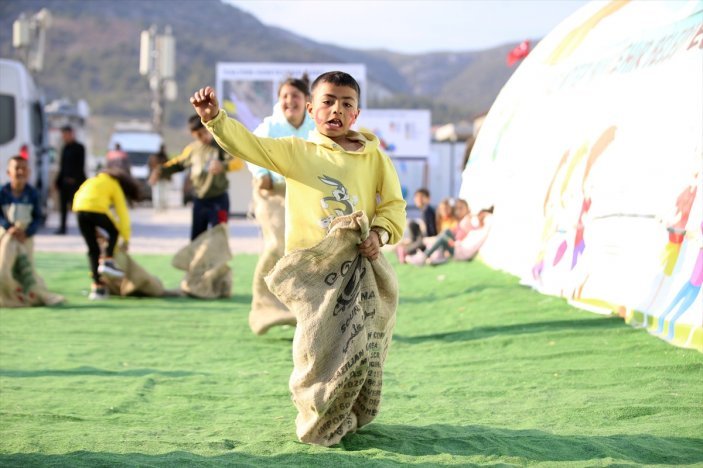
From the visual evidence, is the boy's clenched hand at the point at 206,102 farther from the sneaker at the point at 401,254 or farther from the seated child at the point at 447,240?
the sneaker at the point at 401,254

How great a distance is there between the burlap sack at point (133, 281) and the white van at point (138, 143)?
79.4 feet

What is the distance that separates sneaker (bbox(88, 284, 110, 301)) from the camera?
1076cm

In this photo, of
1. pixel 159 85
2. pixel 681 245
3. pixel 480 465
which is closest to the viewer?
pixel 480 465

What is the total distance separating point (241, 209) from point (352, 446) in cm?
2353

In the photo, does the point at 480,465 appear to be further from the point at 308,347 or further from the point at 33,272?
the point at 33,272

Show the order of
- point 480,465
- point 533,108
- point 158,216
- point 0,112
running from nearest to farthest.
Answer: point 480,465 < point 533,108 < point 0,112 < point 158,216

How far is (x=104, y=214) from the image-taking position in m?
10.5

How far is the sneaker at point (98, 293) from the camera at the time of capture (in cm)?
1076

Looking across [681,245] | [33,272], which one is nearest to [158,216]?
[33,272]

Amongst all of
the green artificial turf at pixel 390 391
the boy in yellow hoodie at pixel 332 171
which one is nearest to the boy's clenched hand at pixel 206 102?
the boy in yellow hoodie at pixel 332 171

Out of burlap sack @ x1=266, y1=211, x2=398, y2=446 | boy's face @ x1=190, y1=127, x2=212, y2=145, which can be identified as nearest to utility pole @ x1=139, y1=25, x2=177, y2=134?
boy's face @ x1=190, y1=127, x2=212, y2=145

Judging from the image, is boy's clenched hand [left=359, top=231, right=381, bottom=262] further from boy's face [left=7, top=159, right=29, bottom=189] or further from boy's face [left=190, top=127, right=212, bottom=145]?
boy's face [left=7, top=159, right=29, bottom=189]

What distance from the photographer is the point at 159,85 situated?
3453 cm

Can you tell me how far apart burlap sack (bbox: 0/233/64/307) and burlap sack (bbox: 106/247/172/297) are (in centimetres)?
85
